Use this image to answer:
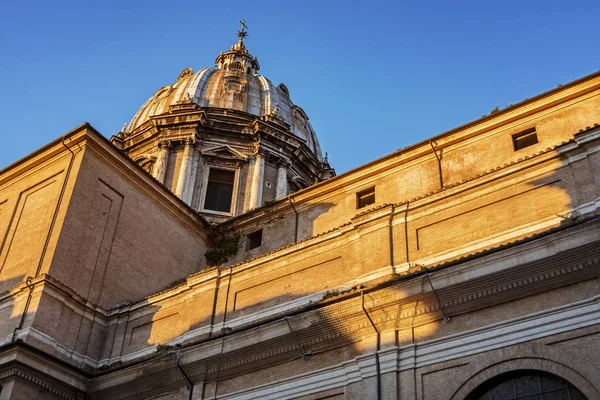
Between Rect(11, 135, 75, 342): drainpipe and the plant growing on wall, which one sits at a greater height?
the plant growing on wall

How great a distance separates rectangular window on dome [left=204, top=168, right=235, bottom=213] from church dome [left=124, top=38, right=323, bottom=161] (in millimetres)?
4692

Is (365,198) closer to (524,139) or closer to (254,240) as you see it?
(254,240)

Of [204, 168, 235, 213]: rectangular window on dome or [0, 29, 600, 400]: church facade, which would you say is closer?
[0, 29, 600, 400]: church facade

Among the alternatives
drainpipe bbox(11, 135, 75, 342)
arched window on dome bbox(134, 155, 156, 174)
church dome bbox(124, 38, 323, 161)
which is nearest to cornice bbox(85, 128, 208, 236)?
drainpipe bbox(11, 135, 75, 342)

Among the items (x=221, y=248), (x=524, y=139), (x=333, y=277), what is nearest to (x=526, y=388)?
(x=333, y=277)

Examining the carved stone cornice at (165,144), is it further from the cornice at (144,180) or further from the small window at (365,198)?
the small window at (365,198)

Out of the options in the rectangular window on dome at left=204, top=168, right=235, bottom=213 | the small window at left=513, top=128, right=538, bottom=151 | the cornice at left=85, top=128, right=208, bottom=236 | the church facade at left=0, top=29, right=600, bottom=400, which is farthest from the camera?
the rectangular window on dome at left=204, top=168, right=235, bottom=213

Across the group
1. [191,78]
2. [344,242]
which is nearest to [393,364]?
[344,242]

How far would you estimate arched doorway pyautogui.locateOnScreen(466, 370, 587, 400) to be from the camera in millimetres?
13719

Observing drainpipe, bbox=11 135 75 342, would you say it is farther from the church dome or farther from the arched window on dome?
the church dome

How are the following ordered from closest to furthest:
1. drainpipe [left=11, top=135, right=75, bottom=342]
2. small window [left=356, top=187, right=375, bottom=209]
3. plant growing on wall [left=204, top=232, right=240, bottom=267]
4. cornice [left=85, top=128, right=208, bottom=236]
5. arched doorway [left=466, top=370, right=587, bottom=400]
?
1. arched doorway [left=466, top=370, right=587, bottom=400]
2. drainpipe [left=11, top=135, right=75, bottom=342]
3. small window [left=356, top=187, right=375, bottom=209]
4. cornice [left=85, top=128, right=208, bottom=236]
5. plant growing on wall [left=204, top=232, right=240, bottom=267]

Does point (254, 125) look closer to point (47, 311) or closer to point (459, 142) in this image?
point (459, 142)

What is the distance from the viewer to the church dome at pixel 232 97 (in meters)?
41.0

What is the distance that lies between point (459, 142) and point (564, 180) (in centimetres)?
642
